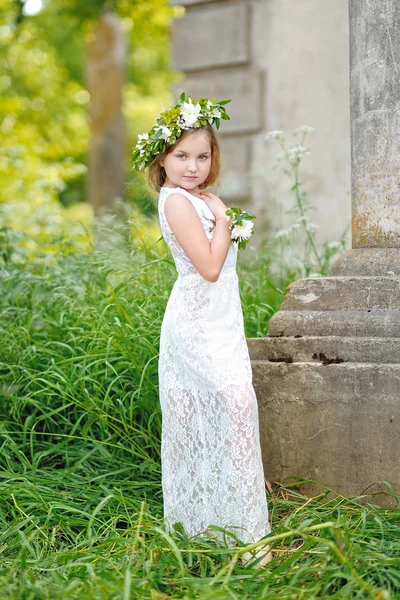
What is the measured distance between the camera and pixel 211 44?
21.7 ft

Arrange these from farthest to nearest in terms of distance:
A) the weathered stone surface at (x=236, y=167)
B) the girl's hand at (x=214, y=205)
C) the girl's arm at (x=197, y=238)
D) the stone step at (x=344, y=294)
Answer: the weathered stone surface at (x=236, y=167) < the stone step at (x=344, y=294) < the girl's hand at (x=214, y=205) < the girl's arm at (x=197, y=238)

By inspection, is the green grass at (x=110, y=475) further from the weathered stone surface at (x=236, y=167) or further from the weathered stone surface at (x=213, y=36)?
the weathered stone surface at (x=213, y=36)

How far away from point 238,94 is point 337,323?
3788 mm

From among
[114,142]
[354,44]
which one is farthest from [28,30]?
[354,44]

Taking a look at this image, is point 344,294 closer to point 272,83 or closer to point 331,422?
point 331,422

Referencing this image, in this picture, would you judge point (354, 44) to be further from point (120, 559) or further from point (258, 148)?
point (258, 148)

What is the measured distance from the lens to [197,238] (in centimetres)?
281

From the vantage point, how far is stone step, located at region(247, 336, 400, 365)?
121 inches

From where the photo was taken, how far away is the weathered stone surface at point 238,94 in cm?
656

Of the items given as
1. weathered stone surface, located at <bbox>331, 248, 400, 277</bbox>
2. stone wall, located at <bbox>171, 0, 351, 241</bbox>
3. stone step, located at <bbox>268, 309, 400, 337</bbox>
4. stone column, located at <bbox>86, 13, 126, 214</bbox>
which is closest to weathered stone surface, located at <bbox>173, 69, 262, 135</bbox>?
stone wall, located at <bbox>171, 0, 351, 241</bbox>

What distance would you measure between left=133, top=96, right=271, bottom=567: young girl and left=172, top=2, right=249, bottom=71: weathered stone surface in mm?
3723

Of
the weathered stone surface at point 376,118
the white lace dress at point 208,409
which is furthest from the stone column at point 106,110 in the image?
the white lace dress at point 208,409

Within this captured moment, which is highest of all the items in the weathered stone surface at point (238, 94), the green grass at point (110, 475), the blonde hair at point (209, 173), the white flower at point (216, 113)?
the weathered stone surface at point (238, 94)

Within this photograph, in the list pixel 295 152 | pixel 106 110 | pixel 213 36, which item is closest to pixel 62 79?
pixel 106 110
